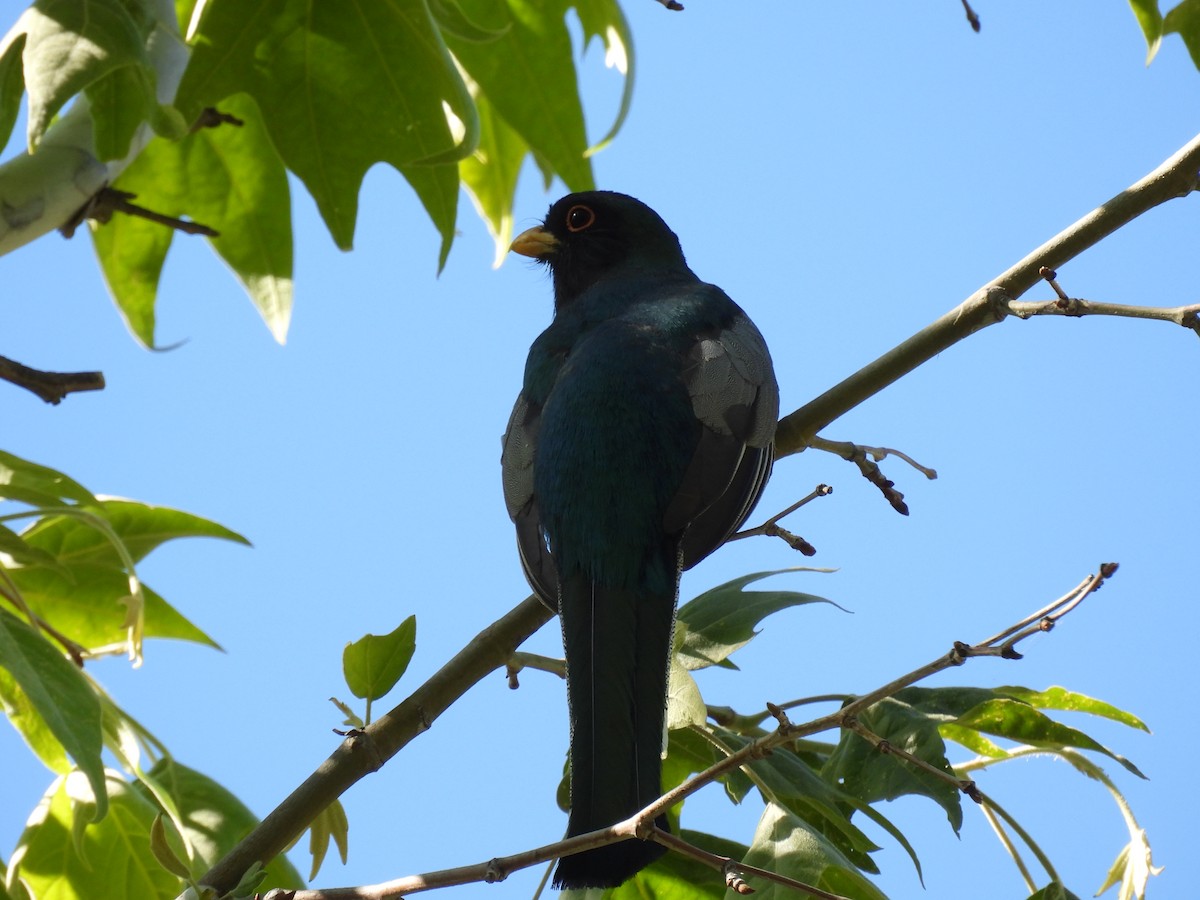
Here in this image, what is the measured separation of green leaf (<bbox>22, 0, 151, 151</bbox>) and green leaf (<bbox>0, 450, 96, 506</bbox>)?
0.62m

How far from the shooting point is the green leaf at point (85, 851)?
253cm

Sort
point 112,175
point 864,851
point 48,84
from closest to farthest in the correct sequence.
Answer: point 48,84 < point 112,175 < point 864,851

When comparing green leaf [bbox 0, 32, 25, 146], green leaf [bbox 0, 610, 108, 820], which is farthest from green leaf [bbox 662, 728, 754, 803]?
green leaf [bbox 0, 32, 25, 146]

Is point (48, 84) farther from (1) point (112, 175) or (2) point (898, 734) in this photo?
(2) point (898, 734)

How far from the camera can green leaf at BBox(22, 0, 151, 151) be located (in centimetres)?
200

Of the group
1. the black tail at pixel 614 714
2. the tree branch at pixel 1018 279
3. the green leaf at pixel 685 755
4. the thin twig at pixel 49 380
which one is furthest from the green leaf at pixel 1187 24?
the thin twig at pixel 49 380

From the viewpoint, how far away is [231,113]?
9.58 feet

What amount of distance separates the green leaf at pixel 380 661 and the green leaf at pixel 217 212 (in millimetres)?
797

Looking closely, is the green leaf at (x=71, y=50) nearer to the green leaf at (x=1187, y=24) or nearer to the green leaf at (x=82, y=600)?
the green leaf at (x=82, y=600)

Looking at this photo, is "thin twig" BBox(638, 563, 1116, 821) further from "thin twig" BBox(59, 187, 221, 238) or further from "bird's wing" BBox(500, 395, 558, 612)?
"thin twig" BBox(59, 187, 221, 238)

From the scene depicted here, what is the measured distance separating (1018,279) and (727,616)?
88 centimetres

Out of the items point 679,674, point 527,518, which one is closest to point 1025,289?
point 679,674

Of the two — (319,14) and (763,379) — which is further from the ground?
(319,14)

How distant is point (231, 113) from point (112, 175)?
2.08 ft
